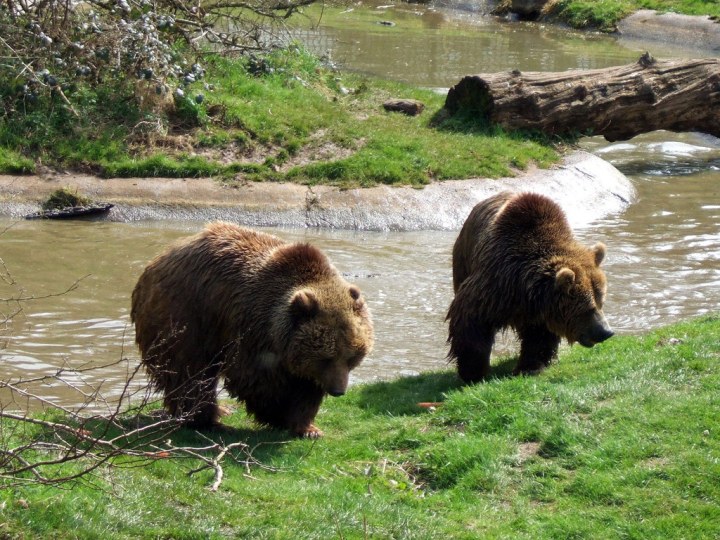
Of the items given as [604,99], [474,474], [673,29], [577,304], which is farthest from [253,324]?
[673,29]

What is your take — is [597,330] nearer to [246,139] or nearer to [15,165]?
[246,139]

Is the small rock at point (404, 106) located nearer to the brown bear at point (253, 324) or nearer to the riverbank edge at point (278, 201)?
the riverbank edge at point (278, 201)

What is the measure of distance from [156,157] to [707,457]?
11857 millimetres

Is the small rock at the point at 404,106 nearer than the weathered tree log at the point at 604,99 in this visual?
No

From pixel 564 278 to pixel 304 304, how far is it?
2.89m

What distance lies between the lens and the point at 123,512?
6.18 metres

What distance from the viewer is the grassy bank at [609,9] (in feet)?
126

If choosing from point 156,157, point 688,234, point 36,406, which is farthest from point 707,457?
point 156,157

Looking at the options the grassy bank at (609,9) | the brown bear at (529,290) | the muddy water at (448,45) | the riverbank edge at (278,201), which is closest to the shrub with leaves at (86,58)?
the riverbank edge at (278,201)

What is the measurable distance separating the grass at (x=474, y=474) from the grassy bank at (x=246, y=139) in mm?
8087

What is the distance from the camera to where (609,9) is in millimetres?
40781

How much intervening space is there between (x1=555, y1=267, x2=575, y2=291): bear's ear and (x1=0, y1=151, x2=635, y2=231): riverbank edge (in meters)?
7.00

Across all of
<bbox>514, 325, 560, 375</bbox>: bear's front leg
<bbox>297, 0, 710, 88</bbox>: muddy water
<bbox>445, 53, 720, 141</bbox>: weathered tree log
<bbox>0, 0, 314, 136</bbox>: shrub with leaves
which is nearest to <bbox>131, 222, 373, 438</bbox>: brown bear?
<bbox>514, 325, 560, 375</bbox>: bear's front leg

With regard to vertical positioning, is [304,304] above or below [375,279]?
above
